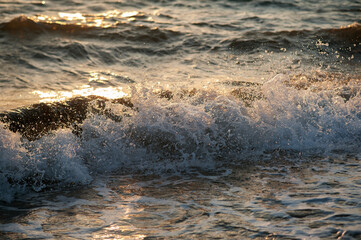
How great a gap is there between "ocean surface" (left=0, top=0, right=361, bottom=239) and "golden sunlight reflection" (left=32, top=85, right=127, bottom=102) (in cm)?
3

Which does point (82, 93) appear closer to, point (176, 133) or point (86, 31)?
point (176, 133)

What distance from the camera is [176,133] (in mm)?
5742

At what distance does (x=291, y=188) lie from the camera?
4406mm

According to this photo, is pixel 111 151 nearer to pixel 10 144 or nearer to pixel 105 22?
pixel 10 144

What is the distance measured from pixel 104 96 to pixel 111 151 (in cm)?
222

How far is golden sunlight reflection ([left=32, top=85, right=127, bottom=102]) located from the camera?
7.24 m

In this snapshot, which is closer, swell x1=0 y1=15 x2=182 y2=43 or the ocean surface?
the ocean surface

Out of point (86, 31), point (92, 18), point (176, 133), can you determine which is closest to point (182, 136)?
point (176, 133)

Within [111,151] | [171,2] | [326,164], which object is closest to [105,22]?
[171,2]

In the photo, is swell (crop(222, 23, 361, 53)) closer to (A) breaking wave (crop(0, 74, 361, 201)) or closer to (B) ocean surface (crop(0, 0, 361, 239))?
(B) ocean surface (crop(0, 0, 361, 239))

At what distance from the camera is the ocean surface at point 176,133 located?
3.83m

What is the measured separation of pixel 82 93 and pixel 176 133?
2.53 meters

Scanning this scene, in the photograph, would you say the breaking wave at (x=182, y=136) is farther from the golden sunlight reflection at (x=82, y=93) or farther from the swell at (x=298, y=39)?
the swell at (x=298, y=39)

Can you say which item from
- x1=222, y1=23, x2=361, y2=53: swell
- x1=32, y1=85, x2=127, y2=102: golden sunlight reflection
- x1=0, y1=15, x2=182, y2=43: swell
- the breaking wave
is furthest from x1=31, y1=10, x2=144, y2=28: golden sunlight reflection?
the breaking wave
